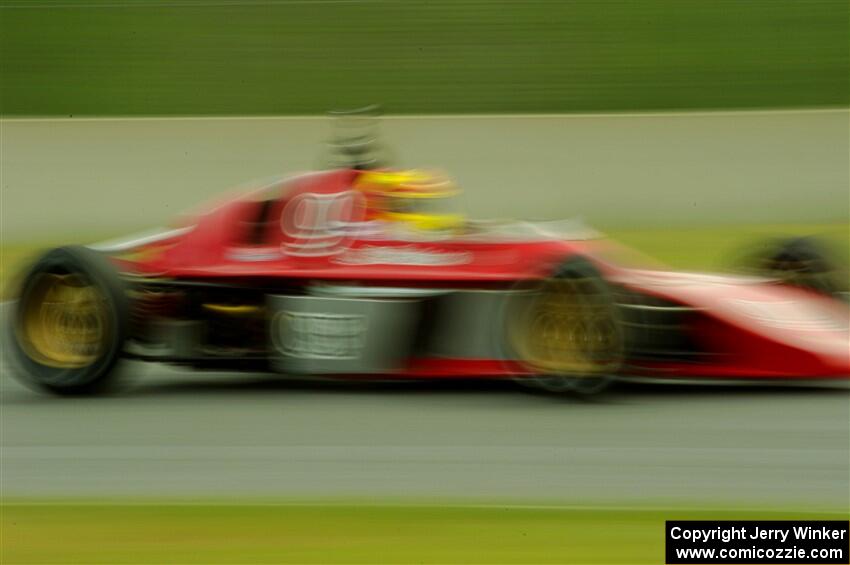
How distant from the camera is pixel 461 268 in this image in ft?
24.5

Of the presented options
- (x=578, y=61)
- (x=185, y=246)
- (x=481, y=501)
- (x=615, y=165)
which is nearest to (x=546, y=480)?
(x=481, y=501)

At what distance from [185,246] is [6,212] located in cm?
666

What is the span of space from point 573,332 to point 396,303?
904 mm

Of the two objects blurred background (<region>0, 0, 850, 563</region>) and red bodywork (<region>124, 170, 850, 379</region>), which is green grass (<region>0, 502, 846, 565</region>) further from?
red bodywork (<region>124, 170, 850, 379</region>)

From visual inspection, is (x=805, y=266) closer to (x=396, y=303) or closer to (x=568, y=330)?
(x=568, y=330)

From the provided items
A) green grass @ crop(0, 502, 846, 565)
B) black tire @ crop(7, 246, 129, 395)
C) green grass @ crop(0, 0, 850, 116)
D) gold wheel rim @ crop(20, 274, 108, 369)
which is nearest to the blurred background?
green grass @ crop(0, 0, 850, 116)

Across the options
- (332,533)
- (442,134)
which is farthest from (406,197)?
(442,134)

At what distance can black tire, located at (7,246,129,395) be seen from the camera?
301 inches

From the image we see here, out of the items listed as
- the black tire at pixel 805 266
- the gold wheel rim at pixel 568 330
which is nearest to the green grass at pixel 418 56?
the black tire at pixel 805 266

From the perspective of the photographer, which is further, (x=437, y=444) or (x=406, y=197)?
(x=406, y=197)

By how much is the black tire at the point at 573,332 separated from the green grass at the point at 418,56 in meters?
8.48

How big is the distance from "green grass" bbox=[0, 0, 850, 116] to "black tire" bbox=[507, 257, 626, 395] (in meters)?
8.48

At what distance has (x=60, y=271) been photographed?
7.86 meters

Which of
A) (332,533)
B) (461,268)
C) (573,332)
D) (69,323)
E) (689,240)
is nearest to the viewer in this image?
(332,533)
